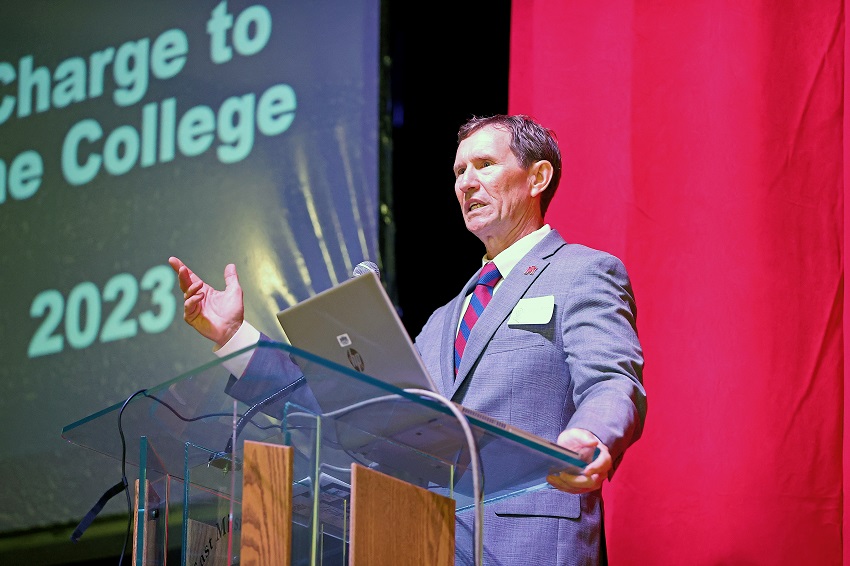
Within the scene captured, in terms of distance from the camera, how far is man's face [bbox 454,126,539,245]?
235 centimetres

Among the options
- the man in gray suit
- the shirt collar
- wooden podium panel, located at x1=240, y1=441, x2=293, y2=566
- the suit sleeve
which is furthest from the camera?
the shirt collar

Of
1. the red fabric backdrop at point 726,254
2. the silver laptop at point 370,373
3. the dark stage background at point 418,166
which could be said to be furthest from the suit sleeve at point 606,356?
the dark stage background at point 418,166

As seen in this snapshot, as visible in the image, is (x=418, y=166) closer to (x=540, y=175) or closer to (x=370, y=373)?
(x=540, y=175)

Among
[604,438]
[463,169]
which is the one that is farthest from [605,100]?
[604,438]

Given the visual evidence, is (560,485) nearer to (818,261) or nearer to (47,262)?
(818,261)

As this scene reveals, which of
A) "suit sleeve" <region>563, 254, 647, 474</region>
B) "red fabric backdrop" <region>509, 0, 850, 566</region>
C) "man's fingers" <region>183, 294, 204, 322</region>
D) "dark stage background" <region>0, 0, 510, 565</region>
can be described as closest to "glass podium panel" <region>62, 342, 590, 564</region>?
"suit sleeve" <region>563, 254, 647, 474</region>

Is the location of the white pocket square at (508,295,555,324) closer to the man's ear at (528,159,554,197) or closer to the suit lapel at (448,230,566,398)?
the suit lapel at (448,230,566,398)

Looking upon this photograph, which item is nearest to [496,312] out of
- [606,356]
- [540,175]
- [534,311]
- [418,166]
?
[534,311]

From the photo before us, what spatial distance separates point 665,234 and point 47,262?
6.43 feet

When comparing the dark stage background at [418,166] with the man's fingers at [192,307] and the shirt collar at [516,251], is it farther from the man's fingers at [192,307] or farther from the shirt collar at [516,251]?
the man's fingers at [192,307]

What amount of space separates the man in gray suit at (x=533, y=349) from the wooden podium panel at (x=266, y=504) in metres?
0.16

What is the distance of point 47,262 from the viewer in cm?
340

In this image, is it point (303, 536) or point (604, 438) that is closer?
point (303, 536)

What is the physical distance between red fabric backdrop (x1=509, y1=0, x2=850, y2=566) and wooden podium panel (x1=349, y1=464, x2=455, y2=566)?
1208 mm
